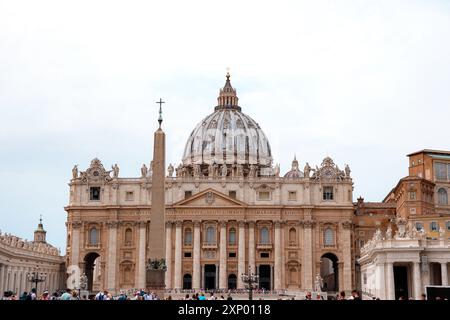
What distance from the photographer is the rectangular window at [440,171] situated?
93312 mm

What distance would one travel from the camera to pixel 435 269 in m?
62.6

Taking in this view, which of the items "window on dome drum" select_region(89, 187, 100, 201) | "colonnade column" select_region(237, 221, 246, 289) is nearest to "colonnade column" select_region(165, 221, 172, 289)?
"colonnade column" select_region(237, 221, 246, 289)

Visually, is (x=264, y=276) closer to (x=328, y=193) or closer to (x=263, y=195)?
(x=263, y=195)

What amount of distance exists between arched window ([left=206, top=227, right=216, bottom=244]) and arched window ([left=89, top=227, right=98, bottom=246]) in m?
13.5

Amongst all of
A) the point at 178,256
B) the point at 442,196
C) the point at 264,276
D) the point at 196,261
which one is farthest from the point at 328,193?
the point at 178,256

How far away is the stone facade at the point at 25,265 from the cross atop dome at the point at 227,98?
1356 inches

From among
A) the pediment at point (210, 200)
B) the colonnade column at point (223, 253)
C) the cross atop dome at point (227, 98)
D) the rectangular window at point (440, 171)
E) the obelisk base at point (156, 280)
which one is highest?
the cross atop dome at point (227, 98)

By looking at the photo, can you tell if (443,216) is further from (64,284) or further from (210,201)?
(64,284)

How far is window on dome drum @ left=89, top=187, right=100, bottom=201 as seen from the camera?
94.6 meters

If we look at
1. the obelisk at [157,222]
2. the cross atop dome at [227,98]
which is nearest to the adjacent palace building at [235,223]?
the cross atop dome at [227,98]

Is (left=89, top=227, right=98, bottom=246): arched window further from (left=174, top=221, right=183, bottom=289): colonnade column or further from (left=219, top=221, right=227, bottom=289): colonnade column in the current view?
(left=219, top=221, right=227, bottom=289): colonnade column

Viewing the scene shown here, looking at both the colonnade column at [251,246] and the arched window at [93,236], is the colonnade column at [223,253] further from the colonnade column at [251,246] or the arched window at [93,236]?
the arched window at [93,236]

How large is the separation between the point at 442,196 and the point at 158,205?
190 ft
